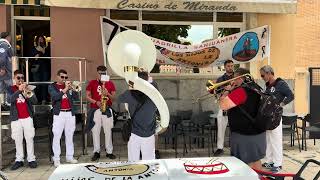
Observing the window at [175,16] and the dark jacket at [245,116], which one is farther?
the window at [175,16]

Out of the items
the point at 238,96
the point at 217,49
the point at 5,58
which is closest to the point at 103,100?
the point at 5,58

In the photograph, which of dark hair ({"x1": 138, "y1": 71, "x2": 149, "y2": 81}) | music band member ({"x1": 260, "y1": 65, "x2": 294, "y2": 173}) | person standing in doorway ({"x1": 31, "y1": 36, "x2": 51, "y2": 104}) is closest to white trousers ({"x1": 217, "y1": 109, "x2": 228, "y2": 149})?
music band member ({"x1": 260, "y1": 65, "x2": 294, "y2": 173})

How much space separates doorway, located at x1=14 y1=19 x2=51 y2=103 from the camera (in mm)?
10883

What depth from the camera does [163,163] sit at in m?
3.98

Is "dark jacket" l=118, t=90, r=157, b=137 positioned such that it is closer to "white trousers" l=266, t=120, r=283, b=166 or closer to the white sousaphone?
the white sousaphone

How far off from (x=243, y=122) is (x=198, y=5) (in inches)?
219

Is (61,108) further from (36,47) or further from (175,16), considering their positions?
(175,16)

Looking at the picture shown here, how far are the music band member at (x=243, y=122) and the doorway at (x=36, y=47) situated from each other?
6512mm

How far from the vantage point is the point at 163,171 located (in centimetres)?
369

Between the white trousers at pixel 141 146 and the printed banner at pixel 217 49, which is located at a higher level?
the printed banner at pixel 217 49

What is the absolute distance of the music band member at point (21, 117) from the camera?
8.14 m

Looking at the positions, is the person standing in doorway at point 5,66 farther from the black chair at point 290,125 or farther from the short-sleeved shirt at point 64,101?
the black chair at point 290,125

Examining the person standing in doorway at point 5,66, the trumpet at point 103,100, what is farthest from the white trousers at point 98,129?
the person standing in doorway at point 5,66

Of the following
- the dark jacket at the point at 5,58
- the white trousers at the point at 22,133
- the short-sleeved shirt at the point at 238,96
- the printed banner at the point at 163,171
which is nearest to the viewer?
the printed banner at the point at 163,171
